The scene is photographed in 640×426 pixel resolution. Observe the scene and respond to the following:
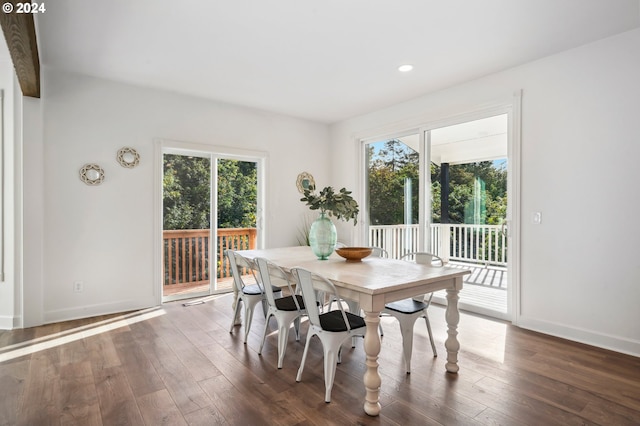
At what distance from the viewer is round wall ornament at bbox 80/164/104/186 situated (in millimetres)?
3719

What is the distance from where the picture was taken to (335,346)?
2131 mm

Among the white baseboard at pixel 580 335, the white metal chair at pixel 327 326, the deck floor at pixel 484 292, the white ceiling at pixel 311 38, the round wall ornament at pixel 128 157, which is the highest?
the white ceiling at pixel 311 38

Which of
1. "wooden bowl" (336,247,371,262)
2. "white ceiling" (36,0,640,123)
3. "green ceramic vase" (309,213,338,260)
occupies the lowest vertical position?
"wooden bowl" (336,247,371,262)

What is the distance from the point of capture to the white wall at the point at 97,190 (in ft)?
11.6

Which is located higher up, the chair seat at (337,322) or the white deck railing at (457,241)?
the white deck railing at (457,241)

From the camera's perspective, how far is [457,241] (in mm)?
4223

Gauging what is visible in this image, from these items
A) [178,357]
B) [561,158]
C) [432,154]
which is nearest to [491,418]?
[178,357]

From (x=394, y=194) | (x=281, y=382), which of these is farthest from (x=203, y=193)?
(x=281, y=382)

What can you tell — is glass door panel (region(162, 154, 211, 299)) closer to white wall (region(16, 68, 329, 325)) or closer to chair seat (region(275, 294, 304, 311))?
white wall (region(16, 68, 329, 325))

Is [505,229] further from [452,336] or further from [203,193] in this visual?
[203,193]

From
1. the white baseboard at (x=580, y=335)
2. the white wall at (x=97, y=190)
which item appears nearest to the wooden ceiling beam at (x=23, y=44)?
the white wall at (x=97, y=190)

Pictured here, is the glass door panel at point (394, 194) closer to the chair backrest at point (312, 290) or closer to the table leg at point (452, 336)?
the table leg at point (452, 336)

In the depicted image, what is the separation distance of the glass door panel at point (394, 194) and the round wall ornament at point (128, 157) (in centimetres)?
322

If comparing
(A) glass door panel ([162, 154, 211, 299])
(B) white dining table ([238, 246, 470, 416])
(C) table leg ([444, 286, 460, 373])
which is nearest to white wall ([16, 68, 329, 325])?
(A) glass door panel ([162, 154, 211, 299])
